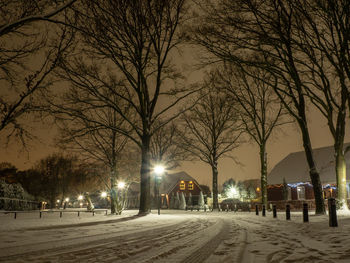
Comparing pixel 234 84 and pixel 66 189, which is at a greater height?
pixel 234 84

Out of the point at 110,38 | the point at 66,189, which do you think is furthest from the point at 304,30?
the point at 66,189

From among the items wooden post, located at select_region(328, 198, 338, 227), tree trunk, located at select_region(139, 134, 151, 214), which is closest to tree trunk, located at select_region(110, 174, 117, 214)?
tree trunk, located at select_region(139, 134, 151, 214)

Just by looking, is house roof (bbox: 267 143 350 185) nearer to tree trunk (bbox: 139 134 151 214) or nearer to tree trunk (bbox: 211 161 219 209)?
tree trunk (bbox: 211 161 219 209)

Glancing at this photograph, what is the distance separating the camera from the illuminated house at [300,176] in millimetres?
36531

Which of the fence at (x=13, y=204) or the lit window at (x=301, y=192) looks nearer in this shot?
the fence at (x=13, y=204)

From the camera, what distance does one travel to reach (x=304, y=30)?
14.0 m

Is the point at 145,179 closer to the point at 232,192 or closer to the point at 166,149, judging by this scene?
the point at 166,149

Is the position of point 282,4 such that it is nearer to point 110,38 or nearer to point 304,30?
point 304,30

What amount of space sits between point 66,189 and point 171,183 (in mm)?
26503

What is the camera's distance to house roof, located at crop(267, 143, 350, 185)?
121ft

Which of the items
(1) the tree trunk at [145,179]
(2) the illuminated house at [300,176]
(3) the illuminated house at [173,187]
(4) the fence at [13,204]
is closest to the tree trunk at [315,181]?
(1) the tree trunk at [145,179]

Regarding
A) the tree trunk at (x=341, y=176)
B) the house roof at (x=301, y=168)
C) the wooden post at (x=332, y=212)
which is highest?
the house roof at (x=301, y=168)

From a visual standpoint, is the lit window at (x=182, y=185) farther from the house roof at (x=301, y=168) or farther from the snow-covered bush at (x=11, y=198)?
the snow-covered bush at (x=11, y=198)

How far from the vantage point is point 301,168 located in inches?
1619
